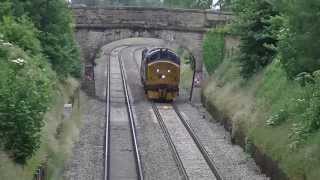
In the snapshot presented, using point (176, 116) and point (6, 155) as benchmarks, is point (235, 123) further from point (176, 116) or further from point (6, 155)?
point (6, 155)

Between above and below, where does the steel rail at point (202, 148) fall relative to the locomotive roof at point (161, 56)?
below

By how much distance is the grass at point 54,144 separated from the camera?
16.7 metres

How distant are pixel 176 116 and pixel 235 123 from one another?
7.01 m

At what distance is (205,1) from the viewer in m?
65.2

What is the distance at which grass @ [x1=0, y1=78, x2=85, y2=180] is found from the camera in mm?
16703

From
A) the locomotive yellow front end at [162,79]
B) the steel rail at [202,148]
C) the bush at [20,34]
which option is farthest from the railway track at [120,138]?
the bush at [20,34]

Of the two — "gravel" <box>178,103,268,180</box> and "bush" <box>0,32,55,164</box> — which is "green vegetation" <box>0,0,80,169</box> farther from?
"gravel" <box>178,103,268,180</box>

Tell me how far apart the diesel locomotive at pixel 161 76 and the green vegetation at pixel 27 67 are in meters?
7.32

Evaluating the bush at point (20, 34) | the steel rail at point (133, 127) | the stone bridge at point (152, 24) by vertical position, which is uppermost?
the bush at point (20, 34)

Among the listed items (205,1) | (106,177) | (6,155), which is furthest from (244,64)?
(205,1)

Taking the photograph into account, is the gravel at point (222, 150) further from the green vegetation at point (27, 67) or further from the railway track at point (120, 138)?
the green vegetation at point (27, 67)

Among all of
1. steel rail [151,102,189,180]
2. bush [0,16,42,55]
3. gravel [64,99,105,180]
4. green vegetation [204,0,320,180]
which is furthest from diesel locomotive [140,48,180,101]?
bush [0,16,42,55]

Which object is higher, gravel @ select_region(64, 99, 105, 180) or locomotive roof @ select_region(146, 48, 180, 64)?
locomotive roof @ select_region(146, 48, 180, 64)

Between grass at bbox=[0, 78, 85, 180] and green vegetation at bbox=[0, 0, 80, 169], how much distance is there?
1.26 ft
